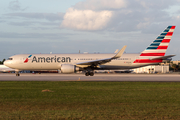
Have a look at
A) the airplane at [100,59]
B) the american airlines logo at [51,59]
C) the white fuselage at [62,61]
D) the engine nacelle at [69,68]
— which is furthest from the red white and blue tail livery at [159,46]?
the american airlines logo at [51,59]

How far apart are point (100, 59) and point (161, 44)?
1090 centimetres

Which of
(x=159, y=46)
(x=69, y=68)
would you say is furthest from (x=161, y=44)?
(x=69, y=68)

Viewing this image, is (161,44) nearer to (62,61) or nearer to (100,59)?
(100,59)

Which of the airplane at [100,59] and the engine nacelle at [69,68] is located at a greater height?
the airplane at [100,59]

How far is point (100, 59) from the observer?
130 feet

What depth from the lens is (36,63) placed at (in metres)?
41.3

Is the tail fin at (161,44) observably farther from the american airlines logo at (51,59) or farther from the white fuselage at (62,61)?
the american airlines logo at (51,59)

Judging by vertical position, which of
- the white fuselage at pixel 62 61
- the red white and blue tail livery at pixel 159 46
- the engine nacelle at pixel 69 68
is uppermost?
the red white and blue tail livery at pixel 159 46

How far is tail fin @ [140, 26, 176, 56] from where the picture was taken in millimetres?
41062

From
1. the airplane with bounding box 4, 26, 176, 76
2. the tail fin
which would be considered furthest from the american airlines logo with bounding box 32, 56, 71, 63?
the tail fin

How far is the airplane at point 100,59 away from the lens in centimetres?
4028

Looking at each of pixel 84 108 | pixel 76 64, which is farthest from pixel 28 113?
pixel 76 64

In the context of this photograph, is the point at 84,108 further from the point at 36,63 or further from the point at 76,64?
the point at 36,63

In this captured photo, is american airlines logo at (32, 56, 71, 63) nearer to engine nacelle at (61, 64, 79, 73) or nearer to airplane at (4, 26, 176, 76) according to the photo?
airplane at (4, 26, 176, 76)
